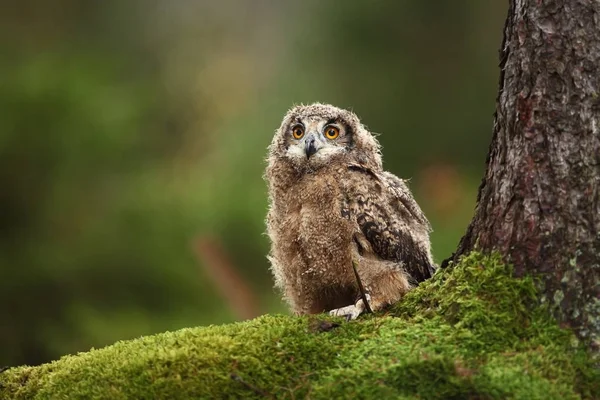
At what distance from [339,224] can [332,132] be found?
0.74 metres

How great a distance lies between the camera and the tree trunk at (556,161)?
9.38 feet

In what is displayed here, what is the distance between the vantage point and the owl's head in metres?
4.16

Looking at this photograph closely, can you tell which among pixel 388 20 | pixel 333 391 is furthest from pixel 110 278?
pixel 333 391

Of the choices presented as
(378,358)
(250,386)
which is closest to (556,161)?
(378,358)

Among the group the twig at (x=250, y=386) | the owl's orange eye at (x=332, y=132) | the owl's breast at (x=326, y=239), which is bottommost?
the twig at (x=250, y=386)

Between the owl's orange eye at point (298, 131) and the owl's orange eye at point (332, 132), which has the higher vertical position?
the owl's orange eye at point (298, 131)

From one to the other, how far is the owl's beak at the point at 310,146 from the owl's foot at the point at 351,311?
36.9 inches

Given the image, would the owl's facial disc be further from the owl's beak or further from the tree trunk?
the tree trunk

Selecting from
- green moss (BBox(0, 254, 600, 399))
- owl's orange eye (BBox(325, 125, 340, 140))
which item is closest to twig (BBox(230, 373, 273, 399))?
green moss (BBox(0, 254, 600, 399))

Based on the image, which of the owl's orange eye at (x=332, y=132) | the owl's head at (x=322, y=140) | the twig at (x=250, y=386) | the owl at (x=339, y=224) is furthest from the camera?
the owl's orange eye at (x=332, y=132)

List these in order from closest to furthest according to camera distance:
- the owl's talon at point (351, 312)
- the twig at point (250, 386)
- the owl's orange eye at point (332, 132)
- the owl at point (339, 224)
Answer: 1. the twig at point (250, 386)
2. the owl's talon at point (351, 312)
3. the owl at point (339, 224)
4. the owl's orange eye at point (332, 132)

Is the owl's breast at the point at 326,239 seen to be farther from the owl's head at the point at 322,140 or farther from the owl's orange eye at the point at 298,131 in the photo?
the owl's orange eye at the point at 298,131

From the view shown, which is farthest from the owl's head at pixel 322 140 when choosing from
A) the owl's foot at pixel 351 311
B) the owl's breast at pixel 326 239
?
the owl's foot at pixel 351 311

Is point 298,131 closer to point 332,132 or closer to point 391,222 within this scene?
point 332,132
